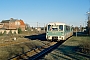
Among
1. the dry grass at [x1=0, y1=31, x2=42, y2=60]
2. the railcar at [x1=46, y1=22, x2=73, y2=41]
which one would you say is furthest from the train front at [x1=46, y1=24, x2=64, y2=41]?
the dry grass at [x1=0, y1=31, x2=42, y2=60]

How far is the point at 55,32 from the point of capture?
27.0 m

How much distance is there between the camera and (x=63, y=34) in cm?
2692

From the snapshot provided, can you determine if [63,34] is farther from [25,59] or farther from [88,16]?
[88,16]

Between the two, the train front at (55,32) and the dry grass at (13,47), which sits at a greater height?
the train front at (55,32)

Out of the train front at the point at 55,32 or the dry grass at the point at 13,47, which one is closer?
the dry grass at the point at 13,47

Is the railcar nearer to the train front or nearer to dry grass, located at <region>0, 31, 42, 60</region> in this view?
the train front

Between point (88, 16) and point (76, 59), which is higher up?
point (88, 16)

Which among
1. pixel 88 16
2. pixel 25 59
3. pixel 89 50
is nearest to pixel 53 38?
pixel 89 50

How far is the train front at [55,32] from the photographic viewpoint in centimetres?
2692

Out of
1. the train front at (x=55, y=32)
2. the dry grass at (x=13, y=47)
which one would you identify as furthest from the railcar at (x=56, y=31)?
the dry grass at (x=13, y=47)

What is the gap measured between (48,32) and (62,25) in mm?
2406

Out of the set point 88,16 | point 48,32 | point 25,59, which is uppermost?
point 88,16

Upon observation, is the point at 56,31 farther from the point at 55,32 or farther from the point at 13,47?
→ the point at 13,47

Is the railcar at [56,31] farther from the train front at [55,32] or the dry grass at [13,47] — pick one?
the dry grass at [13,47]
